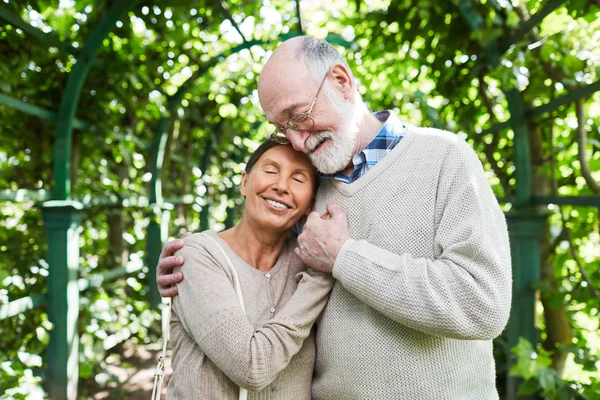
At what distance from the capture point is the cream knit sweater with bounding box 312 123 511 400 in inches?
52.1

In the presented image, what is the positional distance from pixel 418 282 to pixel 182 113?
465cm

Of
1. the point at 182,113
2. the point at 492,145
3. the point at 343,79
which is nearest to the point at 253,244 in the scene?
the point at 343,79

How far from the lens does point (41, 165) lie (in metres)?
3.49

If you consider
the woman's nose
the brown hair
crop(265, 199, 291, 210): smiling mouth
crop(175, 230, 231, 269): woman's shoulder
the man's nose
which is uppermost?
the man's nose

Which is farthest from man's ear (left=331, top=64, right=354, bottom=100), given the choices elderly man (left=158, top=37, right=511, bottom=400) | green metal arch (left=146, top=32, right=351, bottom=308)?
green metal arch (left=146, top=32, right=351, bottom=308)

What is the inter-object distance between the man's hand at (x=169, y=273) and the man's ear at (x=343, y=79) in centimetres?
67

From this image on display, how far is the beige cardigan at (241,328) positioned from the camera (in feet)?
4.52

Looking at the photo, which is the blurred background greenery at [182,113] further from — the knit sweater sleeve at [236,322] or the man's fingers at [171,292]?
the knit sweater sleeve at [236,322]

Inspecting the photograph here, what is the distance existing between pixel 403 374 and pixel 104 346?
298 cm

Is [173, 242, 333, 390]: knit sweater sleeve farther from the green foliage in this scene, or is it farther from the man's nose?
the green foliage

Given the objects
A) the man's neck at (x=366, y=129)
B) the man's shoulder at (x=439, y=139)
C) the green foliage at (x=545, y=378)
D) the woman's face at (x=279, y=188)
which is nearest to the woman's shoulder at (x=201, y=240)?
the woman's face at (x=279, y=188)

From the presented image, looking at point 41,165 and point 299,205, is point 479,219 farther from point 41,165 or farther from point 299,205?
point 41,165

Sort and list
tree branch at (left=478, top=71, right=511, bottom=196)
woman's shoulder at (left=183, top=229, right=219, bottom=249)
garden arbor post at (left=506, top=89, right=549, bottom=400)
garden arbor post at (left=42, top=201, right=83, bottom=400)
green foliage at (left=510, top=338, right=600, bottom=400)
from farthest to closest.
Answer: tree branch at (left=478, top=71, right=511, bottom=196) → garden arbor post at (left=42, top=201, right=83, bottom=400) → garden arbor post at (left=506, top=89, right=549, bottom=400) → green foliage at (left=510, top=338, right=600, bottom=400) → woman's shoulder at (left=183, top=229, right=219, bottom=249)

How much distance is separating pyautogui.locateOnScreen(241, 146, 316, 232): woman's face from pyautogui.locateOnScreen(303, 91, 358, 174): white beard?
0.20 feet
